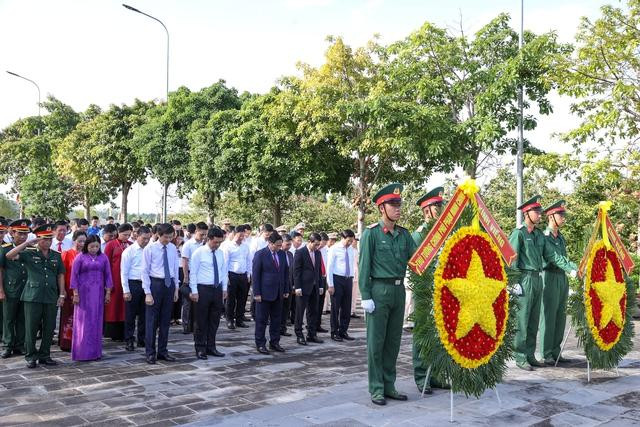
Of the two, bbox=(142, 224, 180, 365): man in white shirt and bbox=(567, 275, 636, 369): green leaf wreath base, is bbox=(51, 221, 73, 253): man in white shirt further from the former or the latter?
bbox=(567, 275, 636, 369): green leaf wreath base

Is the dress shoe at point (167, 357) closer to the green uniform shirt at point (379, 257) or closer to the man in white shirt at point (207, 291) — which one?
the man in white shirt at point (207, 291)

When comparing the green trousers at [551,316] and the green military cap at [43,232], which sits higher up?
the green military cap at [43,232]

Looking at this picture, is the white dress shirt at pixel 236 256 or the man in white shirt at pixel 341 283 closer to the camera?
the man in white shirt at pixel 341 283

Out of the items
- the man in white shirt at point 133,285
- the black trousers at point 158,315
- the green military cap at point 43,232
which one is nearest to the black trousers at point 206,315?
the black trousers at point 158,315

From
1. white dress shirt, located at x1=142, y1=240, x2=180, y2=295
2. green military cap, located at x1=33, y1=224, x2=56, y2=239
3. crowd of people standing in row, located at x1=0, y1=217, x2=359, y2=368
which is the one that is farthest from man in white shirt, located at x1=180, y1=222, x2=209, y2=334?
green military cap, located at x1=33, y1=224, x2=56, y2=239

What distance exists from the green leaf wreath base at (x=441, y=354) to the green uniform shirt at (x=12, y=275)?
16.5 ft

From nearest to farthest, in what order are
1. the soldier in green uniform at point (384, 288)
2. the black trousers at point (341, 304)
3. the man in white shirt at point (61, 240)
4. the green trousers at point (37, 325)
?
the soldier in green uniform at point (384, 288)
the green trousers at point (37, 325)
the man in white shirt at point (61, 240)
the black trousers at point (341, 304)

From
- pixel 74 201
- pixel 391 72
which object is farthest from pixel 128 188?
pixel 391 72

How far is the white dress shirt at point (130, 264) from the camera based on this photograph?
7.56m

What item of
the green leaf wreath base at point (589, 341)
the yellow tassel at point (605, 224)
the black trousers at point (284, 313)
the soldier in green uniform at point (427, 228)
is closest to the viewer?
the soldier in green uniform at point (427, 228)

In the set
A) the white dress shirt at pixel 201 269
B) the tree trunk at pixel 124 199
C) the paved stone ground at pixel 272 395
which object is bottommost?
the paved stone ground at pixel 272 395

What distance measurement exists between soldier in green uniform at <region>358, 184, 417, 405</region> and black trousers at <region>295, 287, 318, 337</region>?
329 centimetres

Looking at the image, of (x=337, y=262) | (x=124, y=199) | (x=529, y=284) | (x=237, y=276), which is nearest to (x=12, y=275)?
(x=237, y=276)

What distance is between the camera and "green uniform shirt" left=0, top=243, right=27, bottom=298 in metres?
7.33
